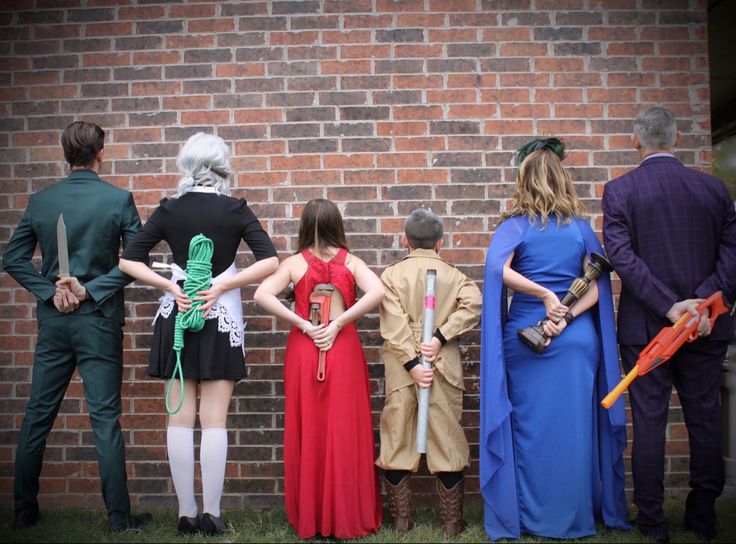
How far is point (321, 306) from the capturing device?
368 centimetres

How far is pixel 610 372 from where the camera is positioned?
366cm

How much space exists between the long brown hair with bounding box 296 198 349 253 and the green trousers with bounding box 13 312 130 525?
1.15 meters

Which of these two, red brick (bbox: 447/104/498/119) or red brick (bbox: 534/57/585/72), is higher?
red brick (bbox: 534/57/585/72)

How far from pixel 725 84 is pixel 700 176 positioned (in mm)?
4475

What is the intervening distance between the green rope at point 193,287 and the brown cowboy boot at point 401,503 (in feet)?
3.96

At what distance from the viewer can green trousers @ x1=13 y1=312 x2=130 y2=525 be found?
3.71 metres

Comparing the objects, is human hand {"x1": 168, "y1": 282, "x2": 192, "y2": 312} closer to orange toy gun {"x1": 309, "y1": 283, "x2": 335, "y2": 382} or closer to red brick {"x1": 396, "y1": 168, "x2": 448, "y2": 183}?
orange toy gun {"x1": 309, "y1": 283, "x2": 335, "y2": 382}

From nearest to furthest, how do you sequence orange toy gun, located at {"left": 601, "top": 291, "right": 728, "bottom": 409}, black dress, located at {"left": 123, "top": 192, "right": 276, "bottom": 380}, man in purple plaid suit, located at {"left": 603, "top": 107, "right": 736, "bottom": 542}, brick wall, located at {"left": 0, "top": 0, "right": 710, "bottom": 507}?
orange toy gun, located at {"left": 601, "top": 291, "right": 728, "bottom": 409}, man in purple plaid suit, located at {"left": 603, "top": 107, "right": 736, "bottom": 542}, black dress, located at {"left": 123, "top": 192, "right": 276, "bottom": 380}, brick wall, located at {"left": 0, "top": 0, "right": 710, "bottom": 507}

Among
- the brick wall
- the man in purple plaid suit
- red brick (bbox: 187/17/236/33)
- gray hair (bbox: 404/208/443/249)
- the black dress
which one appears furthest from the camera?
red brick (bbox: 187/17/236/33)

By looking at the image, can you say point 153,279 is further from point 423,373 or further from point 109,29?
point 109,29

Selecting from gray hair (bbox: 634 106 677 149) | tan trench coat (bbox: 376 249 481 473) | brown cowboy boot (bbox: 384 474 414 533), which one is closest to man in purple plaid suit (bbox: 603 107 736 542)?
gray hair (bbox: 634 106 677 149)

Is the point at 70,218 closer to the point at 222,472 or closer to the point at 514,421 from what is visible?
the point at 222,472

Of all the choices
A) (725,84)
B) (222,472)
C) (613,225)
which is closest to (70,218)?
(222,472)

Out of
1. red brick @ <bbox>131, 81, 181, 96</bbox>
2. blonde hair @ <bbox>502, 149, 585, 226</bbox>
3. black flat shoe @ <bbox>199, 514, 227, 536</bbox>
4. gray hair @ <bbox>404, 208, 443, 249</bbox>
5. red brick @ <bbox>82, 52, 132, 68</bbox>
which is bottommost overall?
black flat shoe @ <bbox>199, 514, 227, 536</bbox>
